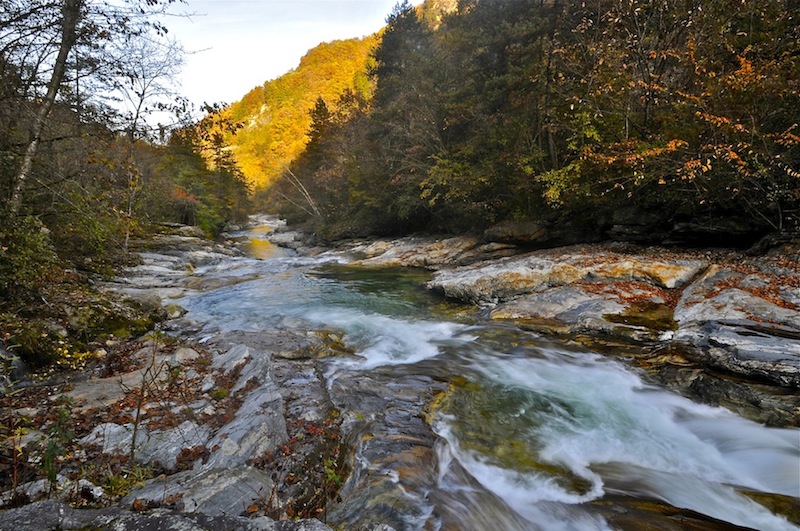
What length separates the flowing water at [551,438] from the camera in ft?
12.1

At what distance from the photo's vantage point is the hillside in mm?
84375

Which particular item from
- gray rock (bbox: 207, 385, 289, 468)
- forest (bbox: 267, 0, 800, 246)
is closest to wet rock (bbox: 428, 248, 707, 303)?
forest (bbox: 267, 0, 800, 246)

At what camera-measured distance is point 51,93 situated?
19.4ft

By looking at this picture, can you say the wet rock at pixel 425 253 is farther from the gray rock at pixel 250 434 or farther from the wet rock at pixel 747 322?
the gray rock at pixel 250 434

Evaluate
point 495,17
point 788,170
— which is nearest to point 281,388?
point 788,170

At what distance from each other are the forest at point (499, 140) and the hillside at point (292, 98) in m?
62.5

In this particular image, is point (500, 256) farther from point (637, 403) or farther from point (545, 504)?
point (545, 504)

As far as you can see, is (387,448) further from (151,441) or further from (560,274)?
(560,274)

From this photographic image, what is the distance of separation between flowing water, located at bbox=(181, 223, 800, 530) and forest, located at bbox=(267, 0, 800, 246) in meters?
5.58

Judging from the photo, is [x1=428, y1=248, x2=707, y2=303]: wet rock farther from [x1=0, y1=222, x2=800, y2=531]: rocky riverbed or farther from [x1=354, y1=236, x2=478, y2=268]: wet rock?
[x1=354, y1=236, x2=478, y2=268]: wet rock

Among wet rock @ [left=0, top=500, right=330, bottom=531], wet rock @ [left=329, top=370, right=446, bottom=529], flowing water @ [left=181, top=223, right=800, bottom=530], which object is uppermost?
wet rock @ [left=0, top=500, right=330, bottom=531]

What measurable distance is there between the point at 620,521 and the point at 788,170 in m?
8.40

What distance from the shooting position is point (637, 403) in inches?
217

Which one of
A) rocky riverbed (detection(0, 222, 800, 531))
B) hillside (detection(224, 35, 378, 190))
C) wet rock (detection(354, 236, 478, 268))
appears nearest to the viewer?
rocky riverbed (detection(0, 222, 800, 531))
